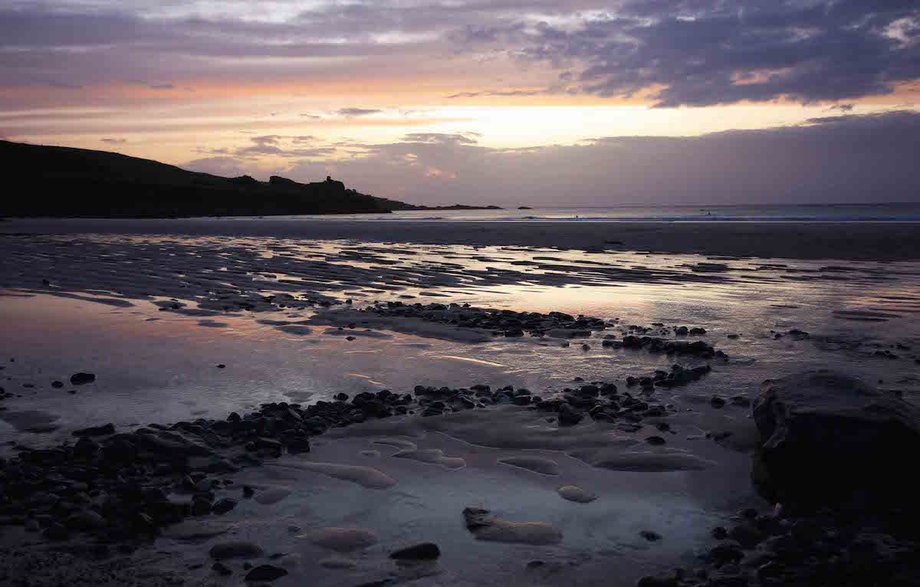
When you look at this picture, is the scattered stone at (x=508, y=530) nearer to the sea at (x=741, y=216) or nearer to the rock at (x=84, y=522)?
the rock at (x=84, y=522)

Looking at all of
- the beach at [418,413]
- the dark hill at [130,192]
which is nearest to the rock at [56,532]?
the beach at [418,413]

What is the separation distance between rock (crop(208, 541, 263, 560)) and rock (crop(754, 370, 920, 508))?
3.59 meters

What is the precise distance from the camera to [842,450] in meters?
5.17

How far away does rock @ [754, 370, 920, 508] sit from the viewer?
16.5 feet

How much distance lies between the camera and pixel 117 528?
4.33m

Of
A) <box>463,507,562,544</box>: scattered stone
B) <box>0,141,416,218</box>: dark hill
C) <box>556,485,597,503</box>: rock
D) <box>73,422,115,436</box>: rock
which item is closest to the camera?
<box>463,507,562,544</box>: scattered stone

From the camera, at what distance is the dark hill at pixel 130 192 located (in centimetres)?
10706

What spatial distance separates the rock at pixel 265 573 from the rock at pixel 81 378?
534cm

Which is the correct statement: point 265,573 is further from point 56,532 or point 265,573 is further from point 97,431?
point 97,431

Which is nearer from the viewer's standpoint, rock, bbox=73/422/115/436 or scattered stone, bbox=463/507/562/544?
scattered stone, bbox=463/507/562/544

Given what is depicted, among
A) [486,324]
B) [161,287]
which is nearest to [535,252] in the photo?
[161,287]

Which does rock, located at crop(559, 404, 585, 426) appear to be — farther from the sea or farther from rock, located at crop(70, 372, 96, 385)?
the sea

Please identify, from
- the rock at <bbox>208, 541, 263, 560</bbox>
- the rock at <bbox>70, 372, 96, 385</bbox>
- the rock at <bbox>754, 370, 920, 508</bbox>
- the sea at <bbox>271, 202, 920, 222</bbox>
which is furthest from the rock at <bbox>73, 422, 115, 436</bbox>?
the sea at <bbox>271, 202, 920, 222</bbox>

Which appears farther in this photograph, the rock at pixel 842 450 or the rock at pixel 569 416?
→ the rock at pixel 569 416
